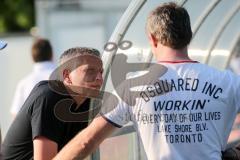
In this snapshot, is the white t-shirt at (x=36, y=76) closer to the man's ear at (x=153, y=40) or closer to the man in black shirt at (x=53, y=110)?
the man in black shirt at (x=53, y=110)

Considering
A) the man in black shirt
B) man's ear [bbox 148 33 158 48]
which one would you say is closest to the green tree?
the man in black shirt

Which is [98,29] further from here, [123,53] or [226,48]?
[123,53]

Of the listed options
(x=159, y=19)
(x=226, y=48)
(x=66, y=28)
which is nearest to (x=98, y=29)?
(x=66, y=28)

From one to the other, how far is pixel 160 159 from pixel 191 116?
0.27 metres

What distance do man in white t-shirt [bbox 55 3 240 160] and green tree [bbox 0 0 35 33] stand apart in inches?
806

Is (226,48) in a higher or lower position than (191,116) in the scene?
lower

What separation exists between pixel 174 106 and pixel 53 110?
919 mm

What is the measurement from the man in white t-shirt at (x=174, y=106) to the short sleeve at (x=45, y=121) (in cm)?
52

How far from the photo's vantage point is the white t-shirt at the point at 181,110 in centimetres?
402

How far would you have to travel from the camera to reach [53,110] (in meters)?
4.66

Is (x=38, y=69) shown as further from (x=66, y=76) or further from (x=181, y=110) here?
(x=181, y=110)

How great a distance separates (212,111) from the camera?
4078mm

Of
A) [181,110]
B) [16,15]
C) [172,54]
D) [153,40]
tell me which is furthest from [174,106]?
[16,15]

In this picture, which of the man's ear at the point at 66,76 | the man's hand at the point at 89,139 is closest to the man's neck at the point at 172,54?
the man's hand at the point at 89,139
